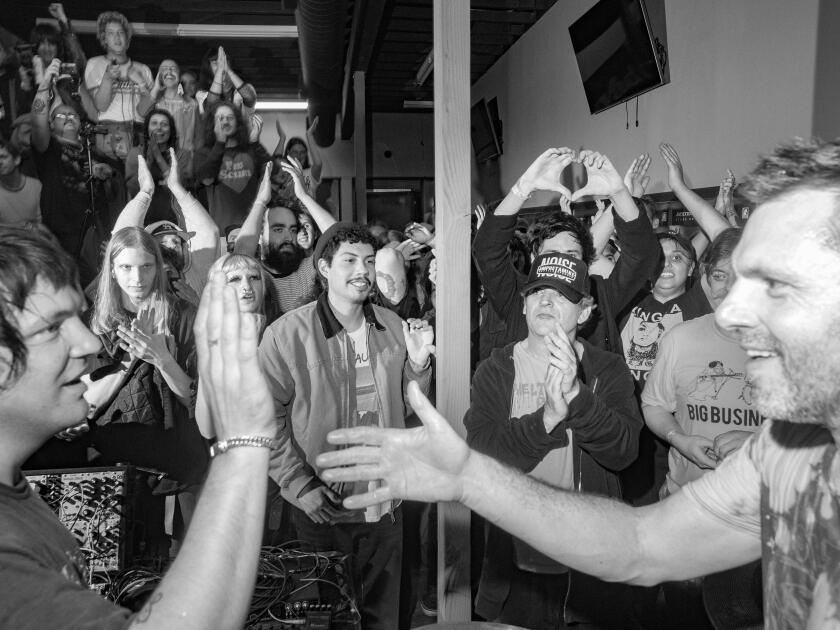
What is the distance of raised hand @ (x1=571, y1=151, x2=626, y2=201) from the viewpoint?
105 inches

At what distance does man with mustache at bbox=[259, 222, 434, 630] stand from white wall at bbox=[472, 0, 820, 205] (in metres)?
2.65

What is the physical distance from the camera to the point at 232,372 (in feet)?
3.33

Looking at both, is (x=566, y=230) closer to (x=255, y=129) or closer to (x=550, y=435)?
(x=550, y=435)

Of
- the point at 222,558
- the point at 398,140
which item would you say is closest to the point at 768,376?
the point at 222,558

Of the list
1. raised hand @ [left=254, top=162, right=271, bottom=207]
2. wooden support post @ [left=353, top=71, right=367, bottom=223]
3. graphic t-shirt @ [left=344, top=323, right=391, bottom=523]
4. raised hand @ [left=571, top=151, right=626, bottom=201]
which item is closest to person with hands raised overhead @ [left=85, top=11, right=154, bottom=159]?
raised hand @ [left=254, top=162, right=271, bottom=207]

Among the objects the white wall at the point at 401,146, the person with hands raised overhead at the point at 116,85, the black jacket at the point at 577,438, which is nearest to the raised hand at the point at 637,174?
the black jacket at the point at 577,438

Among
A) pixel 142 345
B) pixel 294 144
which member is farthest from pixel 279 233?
pixel 142 345

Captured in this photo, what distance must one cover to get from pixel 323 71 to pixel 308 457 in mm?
3761

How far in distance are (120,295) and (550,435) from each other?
198 centimetres

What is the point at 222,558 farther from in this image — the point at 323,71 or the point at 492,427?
the point at 323,71

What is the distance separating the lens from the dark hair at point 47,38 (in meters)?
3.72

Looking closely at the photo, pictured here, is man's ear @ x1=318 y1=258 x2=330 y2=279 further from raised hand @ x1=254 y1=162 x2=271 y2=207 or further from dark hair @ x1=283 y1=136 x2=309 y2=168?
dark hair @ x1=283 y1=136 x2=309 y2=168

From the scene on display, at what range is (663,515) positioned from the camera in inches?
53.8

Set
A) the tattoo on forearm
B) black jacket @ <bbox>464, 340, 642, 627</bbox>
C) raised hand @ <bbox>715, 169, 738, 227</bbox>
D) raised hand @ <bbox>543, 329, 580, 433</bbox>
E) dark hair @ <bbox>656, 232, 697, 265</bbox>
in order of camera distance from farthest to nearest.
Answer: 1. raised hand @ <bbox>715, 169, 738, 227</bbox>
2. dark hair @ <bbox>656, 232, 697, 265</bbox>
3. black jacket @ <bbox>464, 340, 642, 627</bbox>
4. raised hand @ <bbox>543, 329, 580, 433</bbox>
5. the tattoo on forearm
